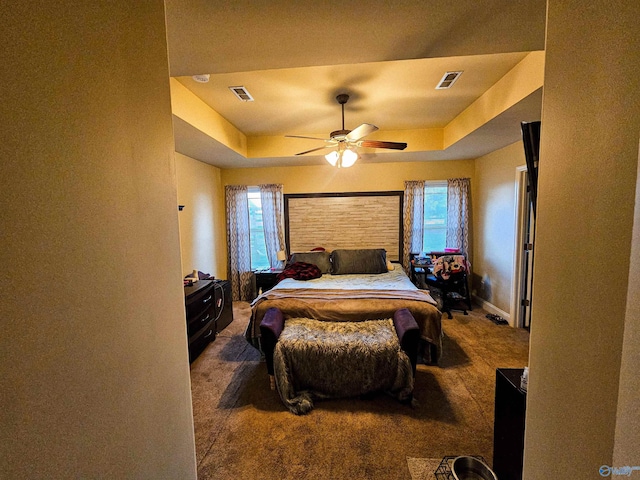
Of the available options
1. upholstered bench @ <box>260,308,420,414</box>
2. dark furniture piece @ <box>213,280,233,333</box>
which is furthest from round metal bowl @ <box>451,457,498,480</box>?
dark furniture piece @ <box>213,280,233,333</box>

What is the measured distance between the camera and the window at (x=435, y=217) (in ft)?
15.2

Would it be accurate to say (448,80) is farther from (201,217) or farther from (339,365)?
(201,217)

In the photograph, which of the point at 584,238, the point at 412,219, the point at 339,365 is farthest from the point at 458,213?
the point at 584,238

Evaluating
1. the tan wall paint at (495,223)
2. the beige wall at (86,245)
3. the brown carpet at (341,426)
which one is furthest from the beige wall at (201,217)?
the tan wall paint at (495,223)

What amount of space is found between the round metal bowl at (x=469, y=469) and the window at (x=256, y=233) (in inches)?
155

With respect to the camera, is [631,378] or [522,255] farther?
[522,255]

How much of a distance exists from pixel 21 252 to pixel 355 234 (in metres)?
4.42

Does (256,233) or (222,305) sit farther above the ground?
(256,233)

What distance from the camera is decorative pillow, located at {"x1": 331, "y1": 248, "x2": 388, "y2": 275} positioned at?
13.6 ft

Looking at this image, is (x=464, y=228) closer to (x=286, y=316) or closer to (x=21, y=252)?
(x=286, y=316)

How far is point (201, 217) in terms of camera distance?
4.22 m

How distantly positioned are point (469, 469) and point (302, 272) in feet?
9.00

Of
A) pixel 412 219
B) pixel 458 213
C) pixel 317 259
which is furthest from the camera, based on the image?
pixel 412 219

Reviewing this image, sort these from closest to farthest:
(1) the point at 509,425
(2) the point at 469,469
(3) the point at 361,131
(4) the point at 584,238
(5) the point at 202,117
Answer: (4) the point at 584,238 → (1) the point at 509,425 → (2) the point at 469,469 → (3) the point at 361,131 → (5) the point at 202,117
